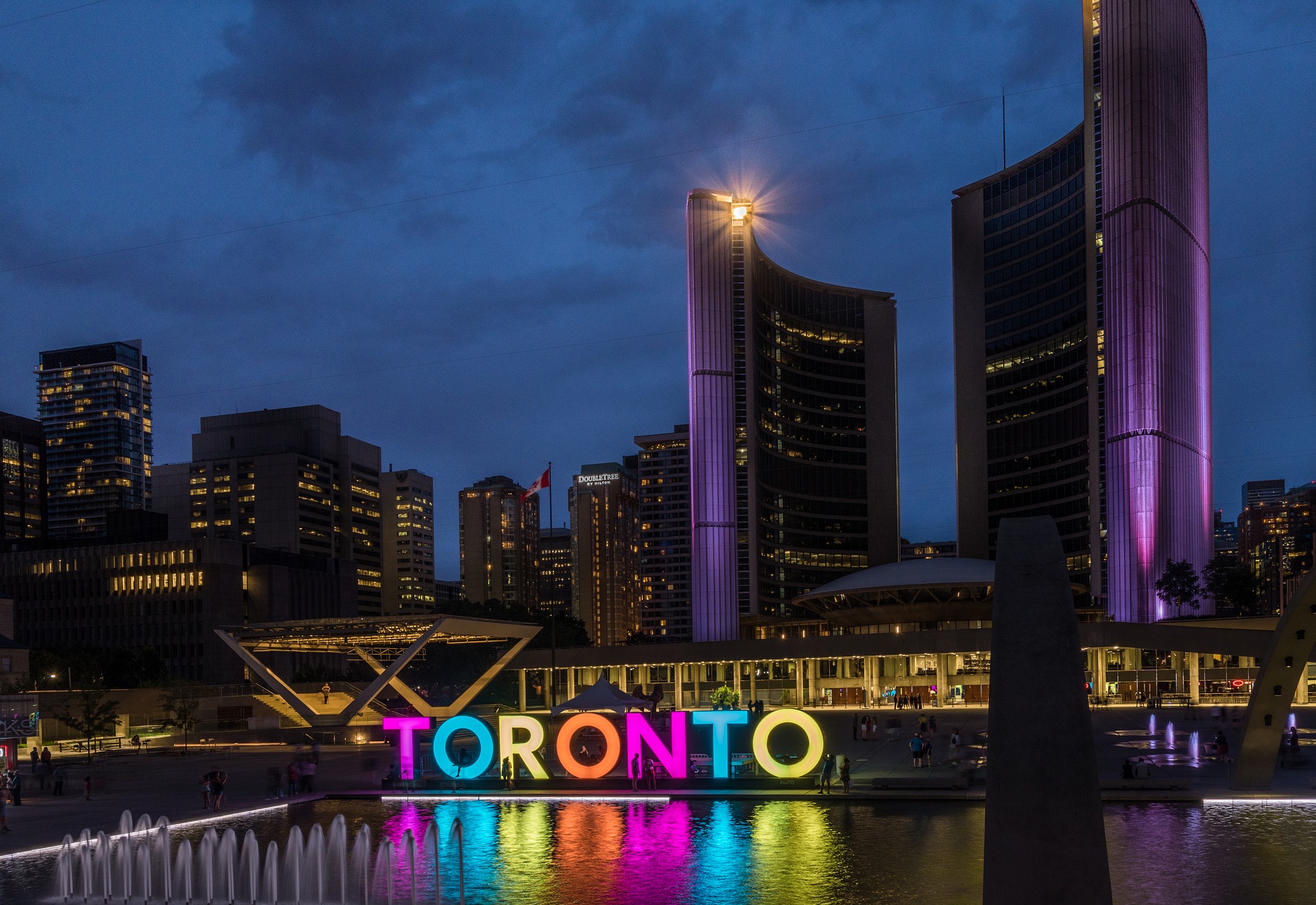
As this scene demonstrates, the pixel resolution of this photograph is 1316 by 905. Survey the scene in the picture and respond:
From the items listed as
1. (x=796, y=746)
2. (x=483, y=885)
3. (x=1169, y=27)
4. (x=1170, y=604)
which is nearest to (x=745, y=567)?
(x=1170, y=604)

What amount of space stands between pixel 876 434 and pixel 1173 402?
72.5 m

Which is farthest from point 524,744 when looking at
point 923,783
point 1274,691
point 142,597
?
point 142,597

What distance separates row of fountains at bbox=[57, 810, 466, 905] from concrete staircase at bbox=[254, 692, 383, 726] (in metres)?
53.8

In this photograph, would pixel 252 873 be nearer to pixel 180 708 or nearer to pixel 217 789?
pixel 217 789

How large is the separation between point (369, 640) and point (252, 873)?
6209 centimetres

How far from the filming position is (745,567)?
489ft

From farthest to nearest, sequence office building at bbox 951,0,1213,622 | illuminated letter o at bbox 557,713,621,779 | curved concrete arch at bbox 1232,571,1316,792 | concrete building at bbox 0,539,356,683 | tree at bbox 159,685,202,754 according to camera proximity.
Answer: concrete building at bbox 0,539,356,683 → office building at bbox 951,0,1213,622 → tree at bbox 159,685,202,754 → illuminated letter o at bbox 557,713,621,779 → curved concrete arch at bbox 1232,571,1316,792

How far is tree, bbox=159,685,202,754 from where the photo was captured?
79.0 m

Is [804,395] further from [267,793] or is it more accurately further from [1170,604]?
[267,793]

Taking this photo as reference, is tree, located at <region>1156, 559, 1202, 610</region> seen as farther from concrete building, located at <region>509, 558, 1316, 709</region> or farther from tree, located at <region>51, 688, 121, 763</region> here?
tree, located at <region>51, 688, 121, 763</region>

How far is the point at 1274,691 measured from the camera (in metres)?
32.9

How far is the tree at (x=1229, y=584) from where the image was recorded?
108m

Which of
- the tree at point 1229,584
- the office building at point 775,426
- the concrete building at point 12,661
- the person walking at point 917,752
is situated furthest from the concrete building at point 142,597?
the person walking at point 917,752

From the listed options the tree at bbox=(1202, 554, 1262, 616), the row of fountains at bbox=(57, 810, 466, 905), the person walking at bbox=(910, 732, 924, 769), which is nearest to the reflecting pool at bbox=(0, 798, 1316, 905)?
the row of fountains at bbox=(57, 810, 466, 905)
